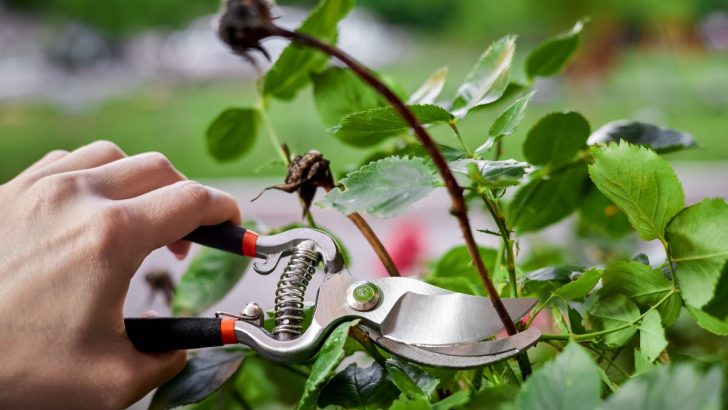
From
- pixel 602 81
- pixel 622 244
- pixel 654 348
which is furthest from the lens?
pixel 602 81

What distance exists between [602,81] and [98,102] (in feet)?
9.63

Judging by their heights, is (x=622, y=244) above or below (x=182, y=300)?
below

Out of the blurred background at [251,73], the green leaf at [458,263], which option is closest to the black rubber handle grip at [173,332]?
the green leaf at [458,263]

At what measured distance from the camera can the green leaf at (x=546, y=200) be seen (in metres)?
0.33

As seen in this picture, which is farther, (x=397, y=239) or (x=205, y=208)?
(x=397, y=239)

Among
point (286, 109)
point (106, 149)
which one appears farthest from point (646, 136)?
point (286, 109)

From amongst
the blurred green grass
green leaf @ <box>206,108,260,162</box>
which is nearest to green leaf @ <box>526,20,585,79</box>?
green leaf @ <box>206,108,260,162</box>

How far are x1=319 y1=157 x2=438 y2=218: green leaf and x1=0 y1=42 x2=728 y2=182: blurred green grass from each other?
10.7 feet

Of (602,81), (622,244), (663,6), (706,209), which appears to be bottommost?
(602,81)

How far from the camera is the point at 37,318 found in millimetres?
248

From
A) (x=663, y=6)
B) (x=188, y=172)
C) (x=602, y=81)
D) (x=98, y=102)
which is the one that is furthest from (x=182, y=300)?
(x=98, y=102)

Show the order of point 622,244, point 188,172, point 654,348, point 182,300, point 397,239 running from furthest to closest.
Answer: point 188,172 → point 397,239 → point 622,244 → point 182,300 → point 654,348

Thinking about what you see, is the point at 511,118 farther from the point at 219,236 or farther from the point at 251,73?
the point at 251,73

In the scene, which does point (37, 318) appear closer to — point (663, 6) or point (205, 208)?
point (205, 208)
